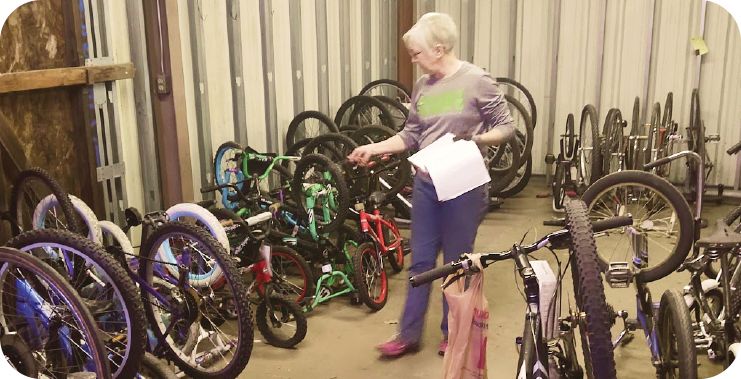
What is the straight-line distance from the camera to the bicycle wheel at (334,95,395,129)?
551 centimetres

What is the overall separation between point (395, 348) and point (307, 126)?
2729 mm

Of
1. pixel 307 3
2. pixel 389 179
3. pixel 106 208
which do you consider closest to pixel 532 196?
pixel 389 179

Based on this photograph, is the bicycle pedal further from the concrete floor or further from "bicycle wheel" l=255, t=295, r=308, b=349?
"bicycle wheel" l=255, t=295, r=308, b=349

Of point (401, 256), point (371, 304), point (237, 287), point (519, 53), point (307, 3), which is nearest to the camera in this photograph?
point (237, 287)

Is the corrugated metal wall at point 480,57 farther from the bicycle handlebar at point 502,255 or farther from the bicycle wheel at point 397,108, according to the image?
the bicycle handlebar at point 502,255

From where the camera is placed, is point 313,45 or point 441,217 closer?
point 441,217

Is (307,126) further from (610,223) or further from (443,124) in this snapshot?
(610,223)

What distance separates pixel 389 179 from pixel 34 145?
2480 millimetres

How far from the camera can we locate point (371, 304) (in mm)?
3938

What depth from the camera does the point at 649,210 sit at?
4.13 meters

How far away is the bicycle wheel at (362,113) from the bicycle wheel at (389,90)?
260 millimetres

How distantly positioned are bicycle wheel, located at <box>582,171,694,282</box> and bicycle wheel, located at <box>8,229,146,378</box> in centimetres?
183

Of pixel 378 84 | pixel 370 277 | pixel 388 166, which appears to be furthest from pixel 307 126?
pixel 370 277

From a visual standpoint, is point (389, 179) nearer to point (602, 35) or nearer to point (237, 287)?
point (237, 287)
